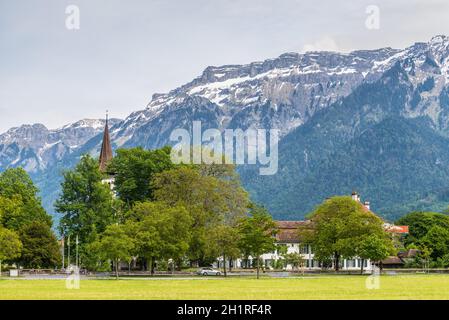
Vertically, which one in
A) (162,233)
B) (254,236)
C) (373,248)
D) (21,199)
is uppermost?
(21,199)

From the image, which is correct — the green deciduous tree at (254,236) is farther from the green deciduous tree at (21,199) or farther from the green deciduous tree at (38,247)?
the green deciduous tree at (21,199)

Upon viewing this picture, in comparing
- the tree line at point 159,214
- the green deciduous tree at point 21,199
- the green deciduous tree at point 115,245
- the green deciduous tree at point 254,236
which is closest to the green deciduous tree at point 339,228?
the tree line at point 159,214

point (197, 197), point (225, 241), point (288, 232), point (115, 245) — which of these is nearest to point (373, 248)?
point (225, 241)

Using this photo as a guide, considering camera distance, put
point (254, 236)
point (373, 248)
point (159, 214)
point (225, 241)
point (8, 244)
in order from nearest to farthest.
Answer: point (8, 244), point (159, 214), point (225, 241), point (254, 236), point (373, 248)

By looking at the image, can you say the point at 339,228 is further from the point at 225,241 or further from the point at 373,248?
the point at 225,241

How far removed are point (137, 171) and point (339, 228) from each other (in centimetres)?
2802

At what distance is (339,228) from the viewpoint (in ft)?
375

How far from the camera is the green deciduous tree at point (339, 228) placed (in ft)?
366

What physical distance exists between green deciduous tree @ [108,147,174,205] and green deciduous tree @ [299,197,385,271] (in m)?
23.4

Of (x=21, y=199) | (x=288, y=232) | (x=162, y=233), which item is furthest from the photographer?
(x=288, y=232)

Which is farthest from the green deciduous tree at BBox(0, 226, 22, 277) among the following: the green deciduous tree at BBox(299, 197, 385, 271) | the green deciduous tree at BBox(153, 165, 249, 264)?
the green deciduous tree at BBox(299, 197, 385, 271)

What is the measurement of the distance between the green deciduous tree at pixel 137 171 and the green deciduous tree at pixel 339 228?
2337 cm
